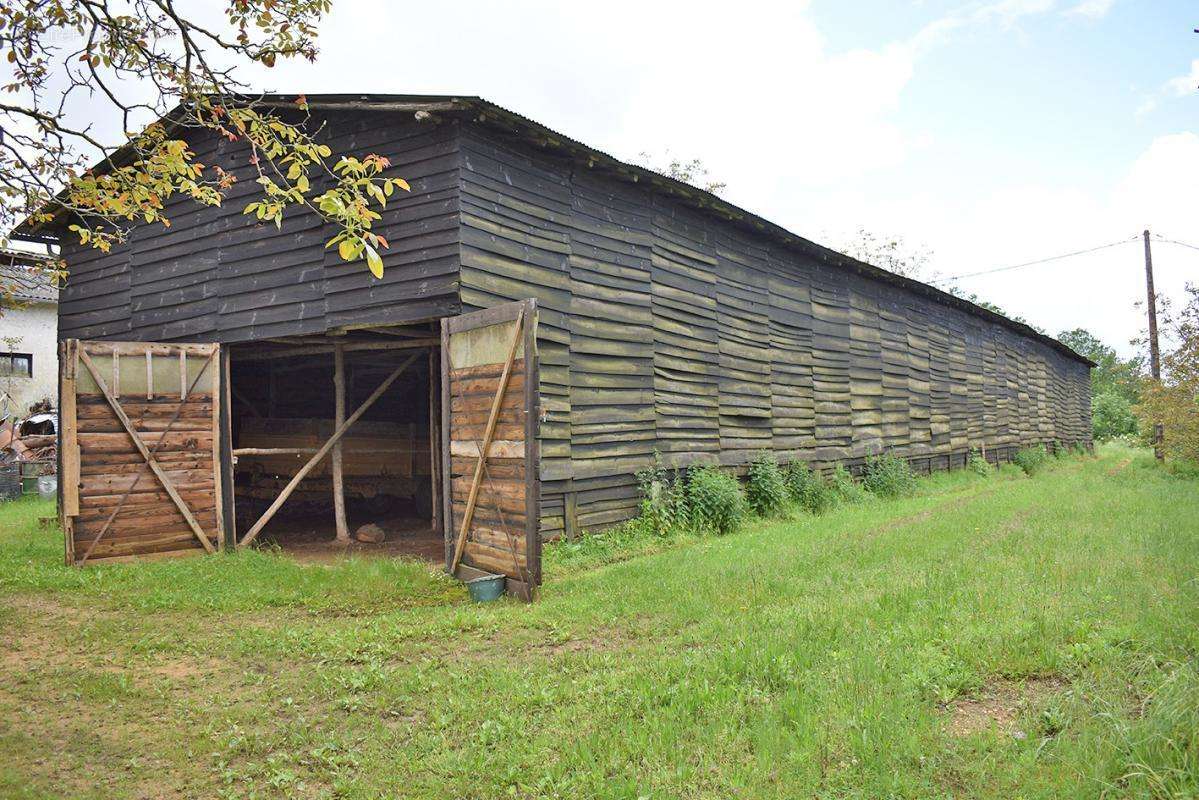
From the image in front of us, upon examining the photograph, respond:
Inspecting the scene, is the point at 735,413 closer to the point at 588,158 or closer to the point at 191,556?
the point at 588,158

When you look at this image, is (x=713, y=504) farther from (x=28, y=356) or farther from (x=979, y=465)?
(x=28, y=356)

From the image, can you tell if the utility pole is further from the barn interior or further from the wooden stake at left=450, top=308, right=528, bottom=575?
the wooden stake at left=450, top=308, right=528, bottom=575

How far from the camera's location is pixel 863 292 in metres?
18.2

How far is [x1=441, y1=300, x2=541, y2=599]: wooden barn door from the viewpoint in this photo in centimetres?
752

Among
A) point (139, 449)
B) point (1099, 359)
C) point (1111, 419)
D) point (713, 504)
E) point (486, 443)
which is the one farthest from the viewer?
point (1099, 359)

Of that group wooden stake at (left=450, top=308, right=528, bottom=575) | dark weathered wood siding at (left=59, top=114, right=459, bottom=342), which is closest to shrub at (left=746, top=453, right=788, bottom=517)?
wooden stake at (left=450, top=308, right=528, bottom=575)

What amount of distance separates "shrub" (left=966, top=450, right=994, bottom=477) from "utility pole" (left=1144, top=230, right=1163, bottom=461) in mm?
4604

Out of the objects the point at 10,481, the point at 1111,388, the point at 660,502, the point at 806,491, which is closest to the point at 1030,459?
the point at 806,491

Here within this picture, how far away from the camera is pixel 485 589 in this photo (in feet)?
24.8

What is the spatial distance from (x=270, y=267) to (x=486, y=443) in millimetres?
5062

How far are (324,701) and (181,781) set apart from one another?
44.1 inches

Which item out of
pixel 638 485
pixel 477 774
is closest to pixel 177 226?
pixel 638 485

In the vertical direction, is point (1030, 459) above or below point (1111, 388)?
below

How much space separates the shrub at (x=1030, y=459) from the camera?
2547 cm
